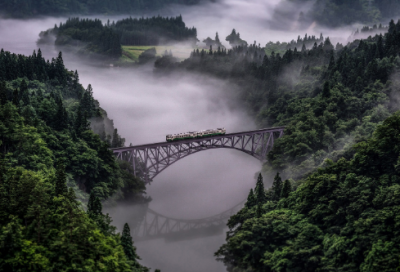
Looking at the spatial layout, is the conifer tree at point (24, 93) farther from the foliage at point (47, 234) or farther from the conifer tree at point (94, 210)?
the conifer tree at point (94, 210)

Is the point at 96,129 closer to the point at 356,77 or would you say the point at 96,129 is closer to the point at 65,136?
the point at 65,136

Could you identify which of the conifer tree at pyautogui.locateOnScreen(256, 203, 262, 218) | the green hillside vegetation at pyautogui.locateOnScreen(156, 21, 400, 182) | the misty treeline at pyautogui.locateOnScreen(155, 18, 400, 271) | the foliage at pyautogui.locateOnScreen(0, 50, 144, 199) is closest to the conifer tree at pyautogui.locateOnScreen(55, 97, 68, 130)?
the foliage at pyautogui.locateOnScreen(0, 50, 144, 199)

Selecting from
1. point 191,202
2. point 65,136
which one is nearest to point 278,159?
point 191,202

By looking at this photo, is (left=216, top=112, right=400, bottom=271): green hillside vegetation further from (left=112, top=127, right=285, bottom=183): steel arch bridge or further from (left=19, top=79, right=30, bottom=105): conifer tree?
(left=19, top=79, right=30, bottom=105): conifer tree

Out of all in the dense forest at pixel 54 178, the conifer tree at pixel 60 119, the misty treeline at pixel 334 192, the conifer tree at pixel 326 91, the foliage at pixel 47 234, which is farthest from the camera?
the conifer tree at pixel 326 91

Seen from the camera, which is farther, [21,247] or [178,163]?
[178,163]

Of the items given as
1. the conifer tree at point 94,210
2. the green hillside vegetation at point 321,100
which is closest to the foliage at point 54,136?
the conifer tree at point 94,210

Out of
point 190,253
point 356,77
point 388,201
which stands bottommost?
point 190,253
